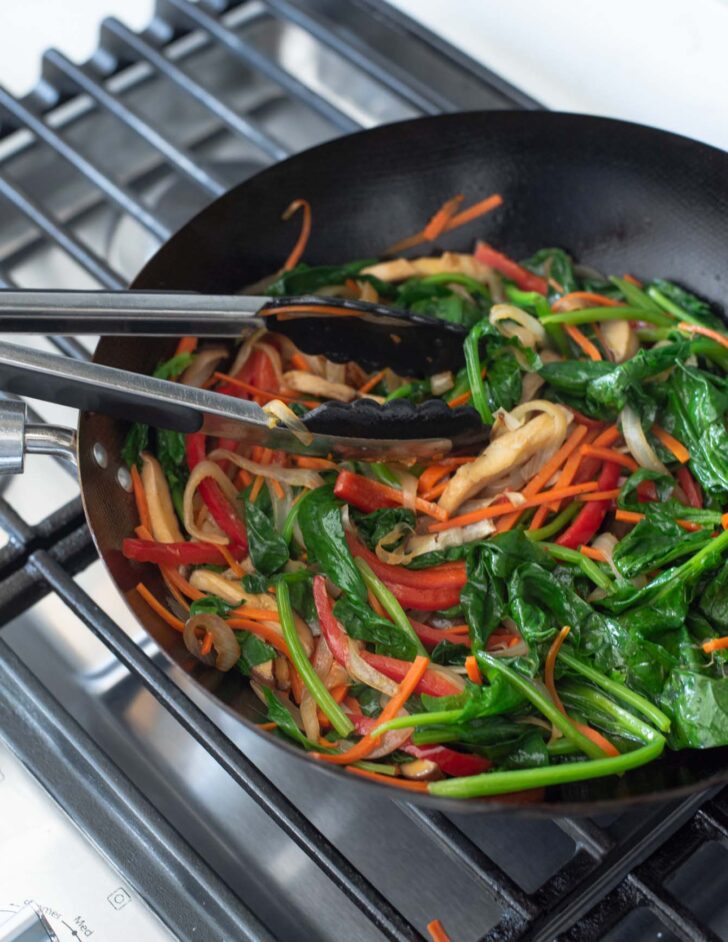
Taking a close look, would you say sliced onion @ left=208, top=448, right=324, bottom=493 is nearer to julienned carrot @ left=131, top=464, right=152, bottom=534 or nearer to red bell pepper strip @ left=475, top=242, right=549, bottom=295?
julienned carrot @ left=131, top=464, right=152, bottom=534

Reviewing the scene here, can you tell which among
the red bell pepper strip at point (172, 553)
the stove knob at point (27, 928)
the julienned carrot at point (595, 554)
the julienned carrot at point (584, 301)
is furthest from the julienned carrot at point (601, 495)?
the stove knob at point (27, 928)

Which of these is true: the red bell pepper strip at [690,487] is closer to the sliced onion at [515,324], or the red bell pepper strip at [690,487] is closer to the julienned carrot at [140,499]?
the sliced onion at [515,324]

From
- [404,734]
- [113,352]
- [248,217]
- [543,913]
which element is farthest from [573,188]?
[543,913]

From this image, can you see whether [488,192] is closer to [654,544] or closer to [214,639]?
[654,544]

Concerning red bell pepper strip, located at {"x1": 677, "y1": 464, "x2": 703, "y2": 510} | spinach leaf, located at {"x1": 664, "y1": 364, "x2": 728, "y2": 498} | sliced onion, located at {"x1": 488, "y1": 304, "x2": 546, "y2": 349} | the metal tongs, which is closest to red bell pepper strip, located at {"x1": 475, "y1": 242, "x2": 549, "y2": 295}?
sliced onion, located at {"x1": 488, "y1": 304, "x2": 546, "y2": 349}

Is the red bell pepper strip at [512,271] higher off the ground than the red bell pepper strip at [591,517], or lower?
higher
